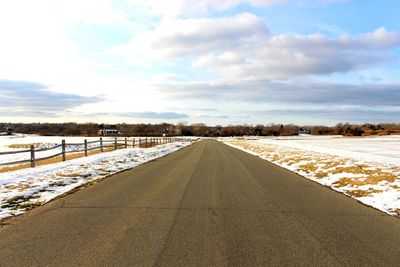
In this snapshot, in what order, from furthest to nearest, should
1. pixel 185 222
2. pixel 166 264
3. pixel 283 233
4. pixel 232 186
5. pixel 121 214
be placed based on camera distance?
pixel 232 186, pixel 121 214, pixel 185 222, pixel 283 233, pixel 166 264

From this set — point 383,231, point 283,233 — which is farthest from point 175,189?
point 383,231

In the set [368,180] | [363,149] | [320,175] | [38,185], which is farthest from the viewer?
[363,149]

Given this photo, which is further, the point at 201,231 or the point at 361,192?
the point at 361,192

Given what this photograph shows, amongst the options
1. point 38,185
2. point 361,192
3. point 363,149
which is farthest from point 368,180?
point 363,149

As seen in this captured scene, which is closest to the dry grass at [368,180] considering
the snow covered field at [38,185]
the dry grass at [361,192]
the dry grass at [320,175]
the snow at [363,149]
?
the dry grass at [361,192]

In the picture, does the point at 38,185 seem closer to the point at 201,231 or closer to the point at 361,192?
the point at 201,231

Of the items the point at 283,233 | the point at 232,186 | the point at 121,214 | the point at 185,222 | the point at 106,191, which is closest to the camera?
the point at 283,233

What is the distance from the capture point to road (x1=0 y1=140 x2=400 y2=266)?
505 cm

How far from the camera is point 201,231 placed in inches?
254

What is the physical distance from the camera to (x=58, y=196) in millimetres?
10125

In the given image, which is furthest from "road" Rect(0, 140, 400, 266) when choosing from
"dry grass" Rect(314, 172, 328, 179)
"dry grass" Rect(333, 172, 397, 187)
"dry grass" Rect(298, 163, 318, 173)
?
"dry grass" Rect(298, 163, 318, 173)

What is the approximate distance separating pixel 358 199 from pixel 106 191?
6885 millimetres

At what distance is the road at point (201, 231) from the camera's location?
505cm

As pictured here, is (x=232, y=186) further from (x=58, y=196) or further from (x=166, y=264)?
(x=166, y=264)
